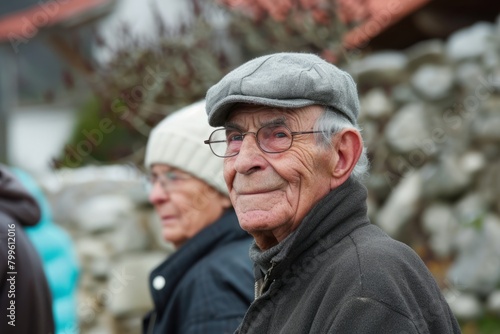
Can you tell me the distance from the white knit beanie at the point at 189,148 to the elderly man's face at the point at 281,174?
128 cm

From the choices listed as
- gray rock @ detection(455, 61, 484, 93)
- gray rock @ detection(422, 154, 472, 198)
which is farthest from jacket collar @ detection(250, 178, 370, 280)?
gray rock @ detection(455, 61, 484, 93)

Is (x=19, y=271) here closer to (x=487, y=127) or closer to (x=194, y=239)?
(x=194, y=239)

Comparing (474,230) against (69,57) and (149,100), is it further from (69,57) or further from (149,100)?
(69,57)

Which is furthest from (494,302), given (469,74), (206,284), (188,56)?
(206,284)

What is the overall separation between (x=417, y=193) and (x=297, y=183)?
188 inches

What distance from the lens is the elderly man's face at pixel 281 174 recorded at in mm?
2191

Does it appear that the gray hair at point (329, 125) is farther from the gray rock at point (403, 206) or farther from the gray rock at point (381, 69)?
the gray rock at point (381, 69)

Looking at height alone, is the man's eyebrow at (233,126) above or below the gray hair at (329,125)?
above

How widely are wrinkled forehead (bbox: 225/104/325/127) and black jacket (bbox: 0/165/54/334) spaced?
4.09 ft

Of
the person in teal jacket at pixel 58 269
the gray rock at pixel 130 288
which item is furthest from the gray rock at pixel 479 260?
the person in teal jacket at pixel 58 269

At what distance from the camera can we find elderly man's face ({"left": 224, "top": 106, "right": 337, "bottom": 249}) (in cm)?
219

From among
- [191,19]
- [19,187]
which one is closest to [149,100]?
[191,19]

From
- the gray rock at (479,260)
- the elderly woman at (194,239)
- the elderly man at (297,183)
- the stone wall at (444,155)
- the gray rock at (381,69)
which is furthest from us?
the gray rock at (381,69)

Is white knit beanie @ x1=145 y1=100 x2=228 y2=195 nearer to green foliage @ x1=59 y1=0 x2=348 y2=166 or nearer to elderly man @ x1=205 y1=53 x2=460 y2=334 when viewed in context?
elderly man @ x1=205 y1=53 x2=460 y2=334
